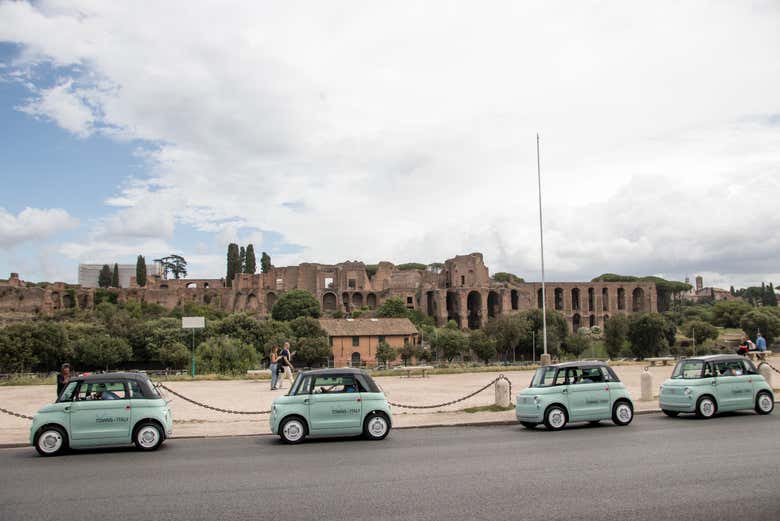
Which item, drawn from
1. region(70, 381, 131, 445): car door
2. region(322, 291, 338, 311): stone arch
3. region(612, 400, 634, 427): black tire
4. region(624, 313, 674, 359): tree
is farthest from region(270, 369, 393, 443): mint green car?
region(322, 291, 338, 311): stone arch

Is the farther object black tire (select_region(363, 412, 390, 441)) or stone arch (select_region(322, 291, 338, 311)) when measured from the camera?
stone arch (select_region(322, 291, 338, 311))

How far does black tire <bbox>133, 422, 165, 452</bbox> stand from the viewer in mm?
12062

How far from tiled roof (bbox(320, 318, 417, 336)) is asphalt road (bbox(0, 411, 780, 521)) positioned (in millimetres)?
50228

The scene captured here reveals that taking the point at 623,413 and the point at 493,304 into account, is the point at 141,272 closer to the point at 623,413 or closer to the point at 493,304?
the point at 493,304

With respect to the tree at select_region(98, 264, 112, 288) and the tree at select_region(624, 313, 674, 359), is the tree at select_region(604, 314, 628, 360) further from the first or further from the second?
the tree at select_region(98, 264, 112, 288)

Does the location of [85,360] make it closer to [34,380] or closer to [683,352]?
[34,380]

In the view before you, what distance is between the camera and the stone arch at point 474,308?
106 m

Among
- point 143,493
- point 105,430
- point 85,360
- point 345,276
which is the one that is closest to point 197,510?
point 143,493

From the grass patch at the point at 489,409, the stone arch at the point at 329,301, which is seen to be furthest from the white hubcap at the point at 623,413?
the stone arch at the point at 329,301

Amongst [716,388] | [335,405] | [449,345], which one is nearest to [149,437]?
[335,405]

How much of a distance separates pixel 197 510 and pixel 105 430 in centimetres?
494

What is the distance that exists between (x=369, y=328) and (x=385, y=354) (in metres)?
6.09

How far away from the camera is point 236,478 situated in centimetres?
953

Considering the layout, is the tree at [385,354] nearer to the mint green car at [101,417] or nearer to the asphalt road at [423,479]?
the asphalt road at [423,479]
